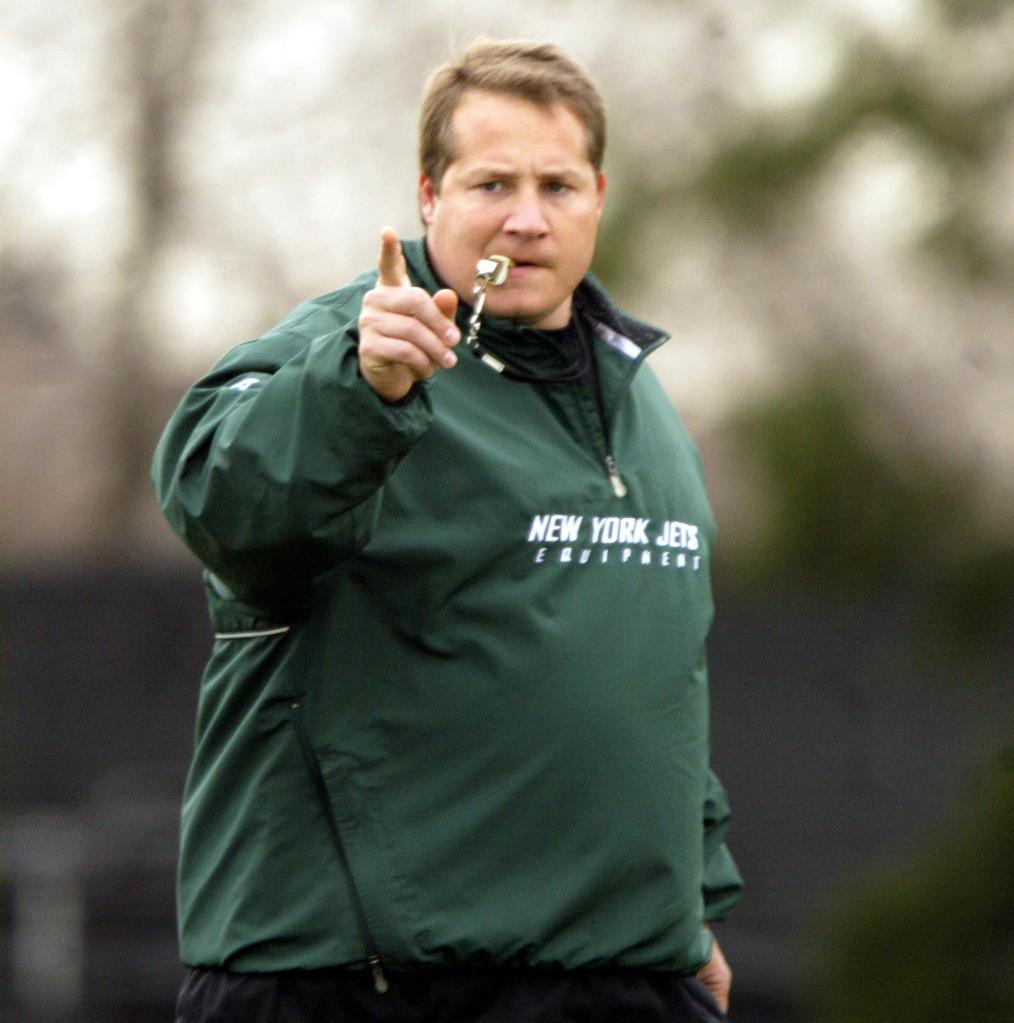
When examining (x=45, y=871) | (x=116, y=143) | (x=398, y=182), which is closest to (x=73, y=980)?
(x=45, y=871)

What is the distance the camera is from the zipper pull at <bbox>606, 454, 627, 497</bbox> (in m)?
2.81

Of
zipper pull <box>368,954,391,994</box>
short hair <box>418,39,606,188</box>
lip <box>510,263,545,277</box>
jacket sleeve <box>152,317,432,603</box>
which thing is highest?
short hair <box>418,39,606,188</box>

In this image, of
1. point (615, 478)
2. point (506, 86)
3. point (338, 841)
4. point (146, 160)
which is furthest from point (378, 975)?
point (146, 160)

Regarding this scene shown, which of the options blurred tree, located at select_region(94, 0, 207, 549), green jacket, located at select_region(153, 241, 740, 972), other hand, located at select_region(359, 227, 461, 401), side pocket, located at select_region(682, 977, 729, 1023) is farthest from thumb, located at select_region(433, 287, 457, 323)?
blurred tree, located at select_region(94, 0, 207, 549)

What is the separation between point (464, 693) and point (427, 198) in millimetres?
774

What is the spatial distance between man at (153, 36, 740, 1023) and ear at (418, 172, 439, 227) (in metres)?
0.07

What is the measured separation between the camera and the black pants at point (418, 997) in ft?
8.48

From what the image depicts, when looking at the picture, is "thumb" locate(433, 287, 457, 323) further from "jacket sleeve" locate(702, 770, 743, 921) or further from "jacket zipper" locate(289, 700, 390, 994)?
"jacket sleeve" locate(702, 770, 743, 921)

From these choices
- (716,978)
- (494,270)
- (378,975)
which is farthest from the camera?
(716,978)

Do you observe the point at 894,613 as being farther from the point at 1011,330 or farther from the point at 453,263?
the point at 453,263

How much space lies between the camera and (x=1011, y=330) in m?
6.00

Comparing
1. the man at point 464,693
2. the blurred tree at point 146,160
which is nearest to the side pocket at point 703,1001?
the man at point 464,693

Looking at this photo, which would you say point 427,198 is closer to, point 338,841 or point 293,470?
point 293,470

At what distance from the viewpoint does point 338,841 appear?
259cm
